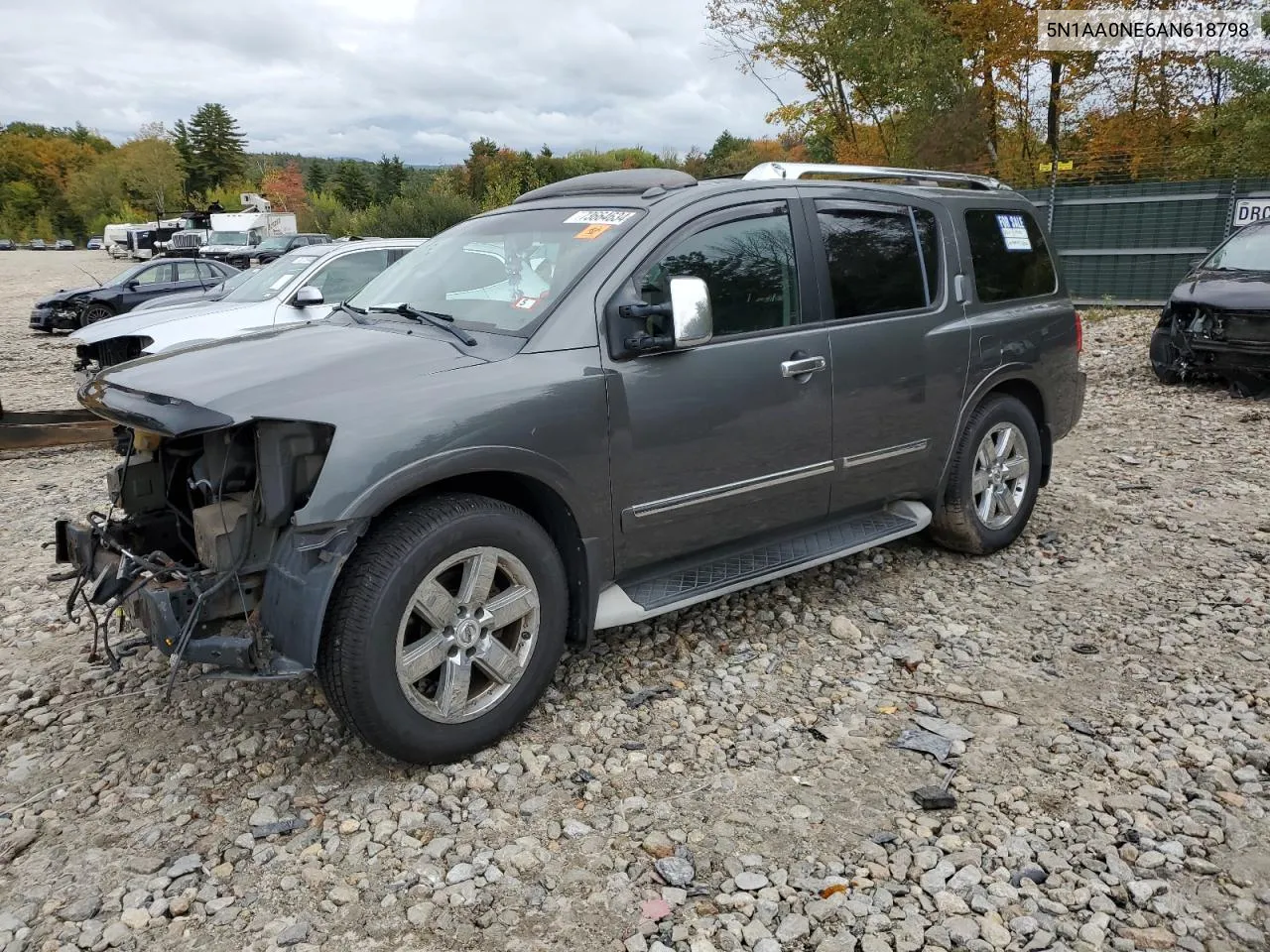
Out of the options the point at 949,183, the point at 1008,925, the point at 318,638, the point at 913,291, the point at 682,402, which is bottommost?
the point at 1008,925

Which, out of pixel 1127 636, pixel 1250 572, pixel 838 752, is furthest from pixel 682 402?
pixel 1250 572

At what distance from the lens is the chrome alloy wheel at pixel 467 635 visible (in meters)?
3.00

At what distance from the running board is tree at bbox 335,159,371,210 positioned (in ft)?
249

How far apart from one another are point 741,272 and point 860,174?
3.64 ft

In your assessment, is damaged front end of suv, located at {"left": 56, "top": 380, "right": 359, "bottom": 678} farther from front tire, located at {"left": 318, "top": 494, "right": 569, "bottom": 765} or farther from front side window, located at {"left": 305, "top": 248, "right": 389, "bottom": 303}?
front side window, located at {"left": 305, "top": 248, "right": 389, "bottom": 303}

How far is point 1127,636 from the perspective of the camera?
4.09 metres

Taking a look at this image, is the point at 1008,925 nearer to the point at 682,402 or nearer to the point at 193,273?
the point at 682,402

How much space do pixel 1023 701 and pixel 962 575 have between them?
1.36m

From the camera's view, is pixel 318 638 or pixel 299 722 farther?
pixel 299 722

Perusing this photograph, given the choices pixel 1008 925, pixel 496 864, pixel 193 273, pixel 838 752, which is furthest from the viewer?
pixel 193 273

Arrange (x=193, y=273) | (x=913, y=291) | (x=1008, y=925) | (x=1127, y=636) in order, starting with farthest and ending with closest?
1. (x=193, y=273)
2. (x=913, y=291)
3. (x=1127, y=636)
4. (x=1008, y=925)

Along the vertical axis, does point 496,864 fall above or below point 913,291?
below

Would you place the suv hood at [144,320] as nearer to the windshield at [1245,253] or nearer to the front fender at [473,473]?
the front fender at [473,473]

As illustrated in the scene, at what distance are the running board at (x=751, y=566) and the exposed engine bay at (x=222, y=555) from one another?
117cm
